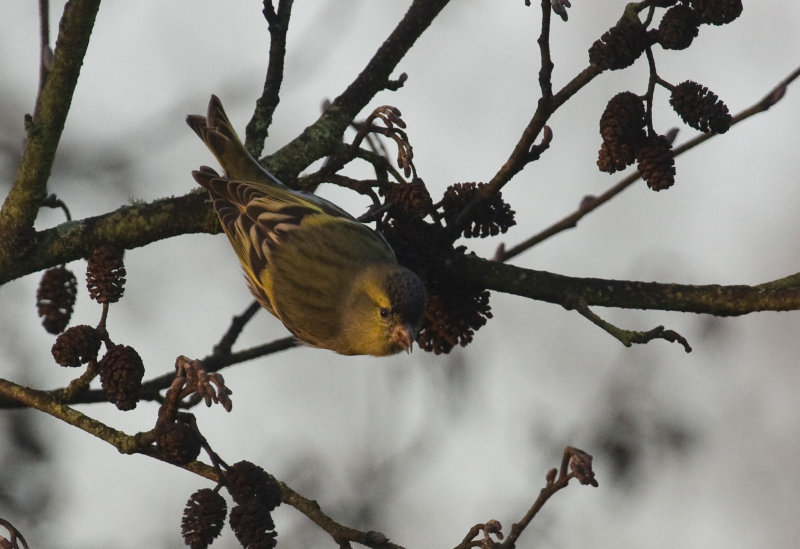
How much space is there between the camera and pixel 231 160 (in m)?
3.74

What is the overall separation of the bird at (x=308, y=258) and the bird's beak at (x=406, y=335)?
0.54 feet

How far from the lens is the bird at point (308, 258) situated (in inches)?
138

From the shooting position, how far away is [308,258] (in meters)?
3.67

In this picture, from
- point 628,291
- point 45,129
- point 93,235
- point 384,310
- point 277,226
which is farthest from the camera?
point 277,226

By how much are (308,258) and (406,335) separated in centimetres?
66

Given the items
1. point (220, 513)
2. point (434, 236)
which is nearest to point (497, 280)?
point (434, 236)

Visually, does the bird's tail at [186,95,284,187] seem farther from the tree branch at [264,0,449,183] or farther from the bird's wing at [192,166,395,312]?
the tree branch at [264,0,449,183]

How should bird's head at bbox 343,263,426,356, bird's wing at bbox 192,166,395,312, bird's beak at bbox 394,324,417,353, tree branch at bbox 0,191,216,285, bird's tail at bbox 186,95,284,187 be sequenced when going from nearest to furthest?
tree branch at bbox 0,191,216,285 → bird's head at bbox 343,263,426,356 → bird's beak at bbox 394,324,417,353 → bird's wing at bbox 192,166,395,312 → bird's tail at bbox 186,95,284,187

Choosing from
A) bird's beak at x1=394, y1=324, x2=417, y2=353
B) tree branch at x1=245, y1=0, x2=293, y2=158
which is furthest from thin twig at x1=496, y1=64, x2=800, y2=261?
tree branch at x1=245, y1=0, x2=293, y2=158

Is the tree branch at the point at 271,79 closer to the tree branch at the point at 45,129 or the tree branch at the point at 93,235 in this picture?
the tree branch at the point at 93,235

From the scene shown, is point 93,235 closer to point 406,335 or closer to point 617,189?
point 406,335


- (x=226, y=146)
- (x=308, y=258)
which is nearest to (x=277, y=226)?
(x=308, y=258)

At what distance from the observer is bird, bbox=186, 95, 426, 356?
351cm

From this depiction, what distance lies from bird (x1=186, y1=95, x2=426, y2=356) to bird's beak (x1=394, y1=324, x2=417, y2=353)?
0.54ft
